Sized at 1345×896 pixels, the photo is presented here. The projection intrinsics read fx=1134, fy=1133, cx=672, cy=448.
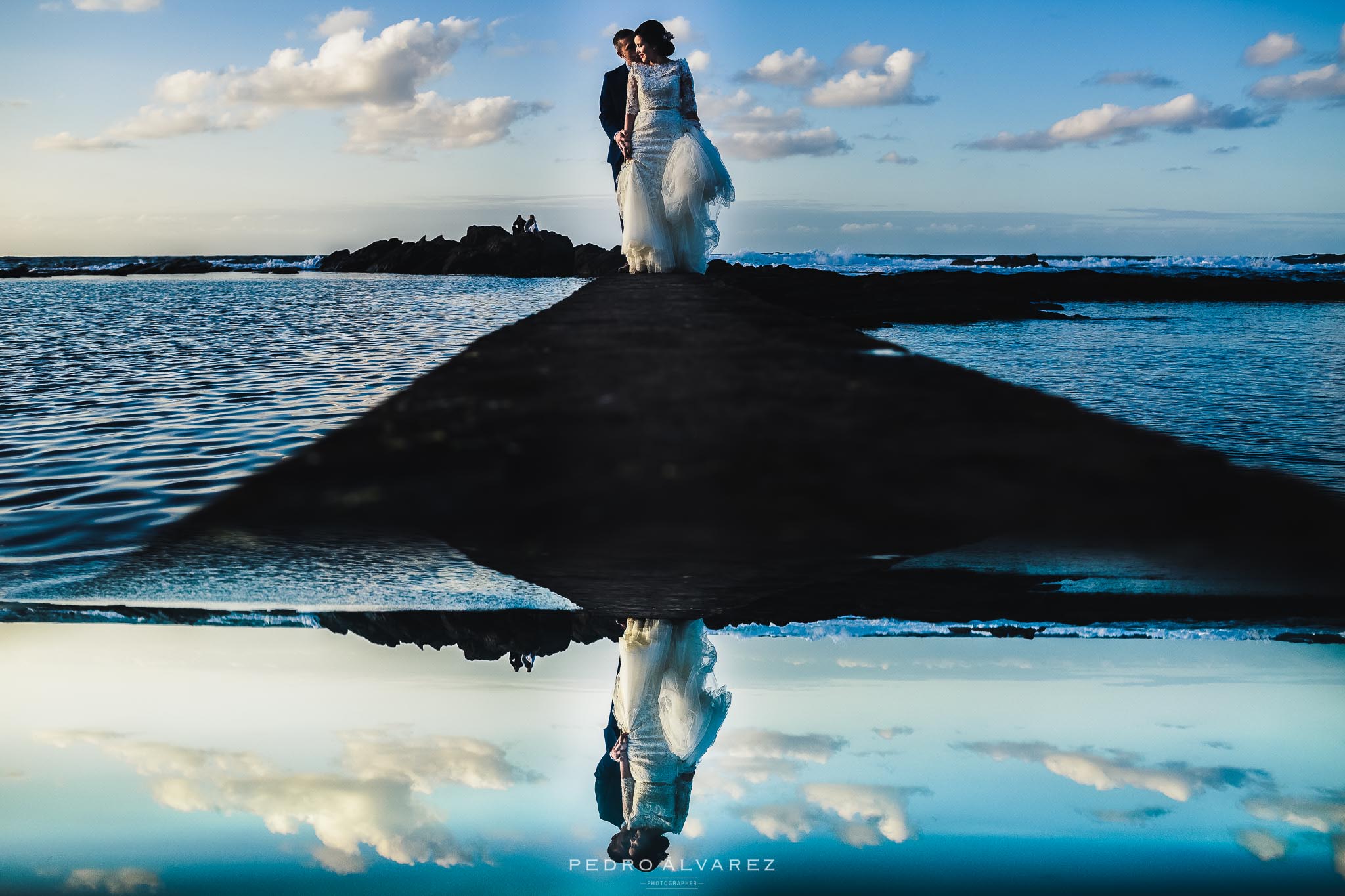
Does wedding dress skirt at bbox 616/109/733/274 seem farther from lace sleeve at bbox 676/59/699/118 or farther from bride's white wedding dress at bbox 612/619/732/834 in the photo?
bride's white wedding dress at bbox 612/619/732/834

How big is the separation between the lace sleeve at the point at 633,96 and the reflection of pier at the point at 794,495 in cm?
572

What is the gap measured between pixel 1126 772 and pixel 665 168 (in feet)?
26.3

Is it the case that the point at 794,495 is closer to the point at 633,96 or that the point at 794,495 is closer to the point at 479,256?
the point at 633,96

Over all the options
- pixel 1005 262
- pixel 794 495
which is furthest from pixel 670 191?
pixel 1005 262

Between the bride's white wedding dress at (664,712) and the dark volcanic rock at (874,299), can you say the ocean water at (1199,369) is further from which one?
the bride's white wedding dress at (664,712)

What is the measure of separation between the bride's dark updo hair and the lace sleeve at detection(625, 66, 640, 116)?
0.26 m

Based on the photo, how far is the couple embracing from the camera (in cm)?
859

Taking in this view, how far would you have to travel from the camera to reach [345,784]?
137 cm

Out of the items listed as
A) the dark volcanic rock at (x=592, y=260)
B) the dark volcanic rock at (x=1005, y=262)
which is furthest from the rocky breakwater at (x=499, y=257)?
the dark volcanic rock at (x=1005, y=262)

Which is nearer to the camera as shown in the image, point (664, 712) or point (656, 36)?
point (664, 712)

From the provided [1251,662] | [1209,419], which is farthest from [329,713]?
[1209,419]

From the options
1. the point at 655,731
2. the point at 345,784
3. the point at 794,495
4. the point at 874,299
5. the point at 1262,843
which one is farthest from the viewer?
the point at 874,299

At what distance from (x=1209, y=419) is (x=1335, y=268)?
34590 mm

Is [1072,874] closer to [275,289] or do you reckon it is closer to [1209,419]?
[1209,419]
